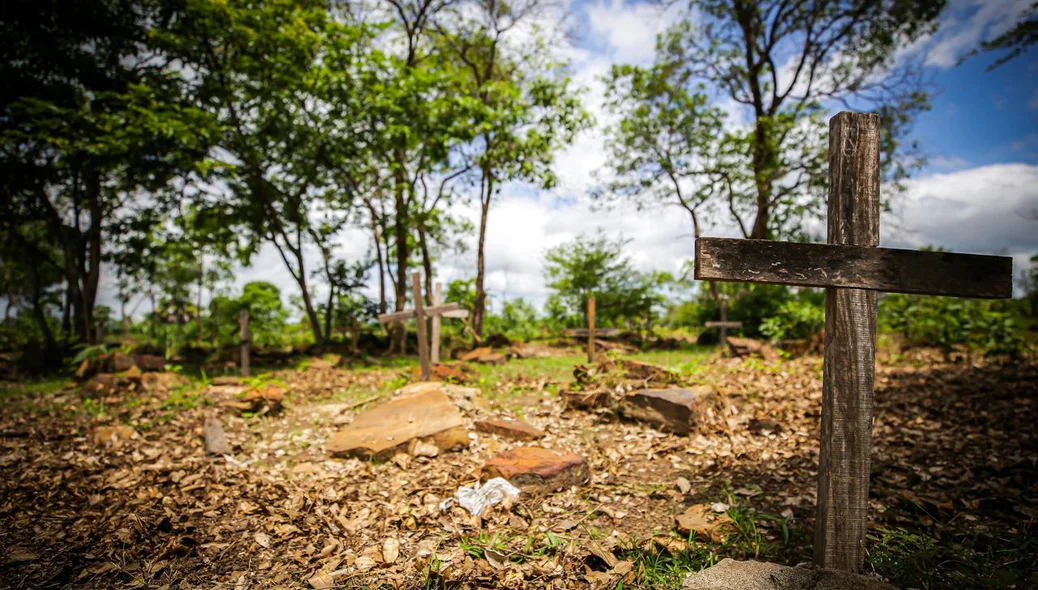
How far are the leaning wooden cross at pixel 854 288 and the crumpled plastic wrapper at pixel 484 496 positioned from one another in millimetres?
2298

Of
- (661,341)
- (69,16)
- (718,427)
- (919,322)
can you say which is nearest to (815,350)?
(919,322)

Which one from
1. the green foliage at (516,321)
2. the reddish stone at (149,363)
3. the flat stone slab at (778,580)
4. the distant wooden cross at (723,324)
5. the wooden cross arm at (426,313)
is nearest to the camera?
the flat stone slab at (778,580)

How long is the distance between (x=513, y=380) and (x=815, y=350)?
781 centimetres

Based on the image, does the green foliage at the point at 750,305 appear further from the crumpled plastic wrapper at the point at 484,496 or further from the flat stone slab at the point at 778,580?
the flat stone slab at the point at 778,580

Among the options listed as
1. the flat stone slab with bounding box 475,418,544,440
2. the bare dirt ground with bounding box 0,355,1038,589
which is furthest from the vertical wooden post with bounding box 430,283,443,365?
the flat stone slab with bounding box 475,418,544,440

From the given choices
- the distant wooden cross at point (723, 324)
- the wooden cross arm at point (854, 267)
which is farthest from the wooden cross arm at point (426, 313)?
the distant wooden cross at point (723, 324)

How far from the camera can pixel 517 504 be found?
3.97m

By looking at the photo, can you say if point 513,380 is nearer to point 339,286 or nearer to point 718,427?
point 718,427

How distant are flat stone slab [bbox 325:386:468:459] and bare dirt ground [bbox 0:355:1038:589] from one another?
19cm

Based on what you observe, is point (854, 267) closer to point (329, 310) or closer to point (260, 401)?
point (260, 401)

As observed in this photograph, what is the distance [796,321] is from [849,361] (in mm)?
12660

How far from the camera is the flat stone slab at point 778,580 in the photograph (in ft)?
7.45

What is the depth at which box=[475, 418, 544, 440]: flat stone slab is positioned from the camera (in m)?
5.69

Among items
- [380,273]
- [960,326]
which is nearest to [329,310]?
[380,273]
